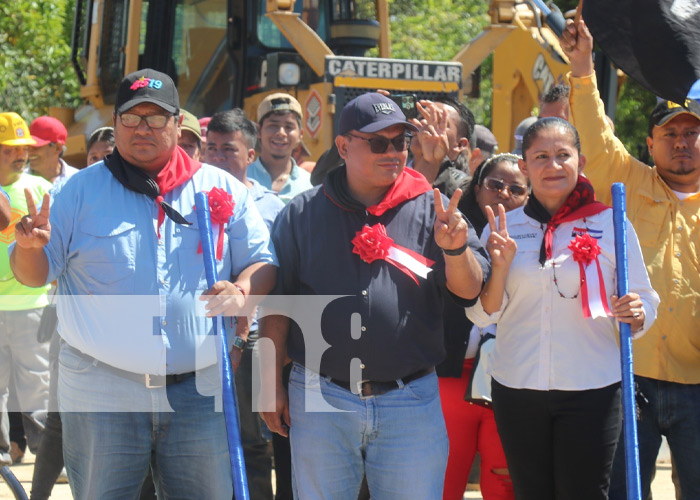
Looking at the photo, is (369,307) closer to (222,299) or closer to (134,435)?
(222,299)

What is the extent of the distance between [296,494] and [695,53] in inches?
88.6

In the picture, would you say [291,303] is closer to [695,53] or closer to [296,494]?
[296,494]

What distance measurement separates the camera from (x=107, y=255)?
13.5ft

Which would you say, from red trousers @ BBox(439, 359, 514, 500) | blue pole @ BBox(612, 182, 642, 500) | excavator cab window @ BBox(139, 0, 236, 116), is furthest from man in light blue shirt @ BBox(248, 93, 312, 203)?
excavator cab window @ BBox(139, 0, 236, 116)

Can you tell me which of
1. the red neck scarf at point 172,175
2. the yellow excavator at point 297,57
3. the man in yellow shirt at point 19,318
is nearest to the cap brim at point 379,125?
the red neck scarf at point 172,175

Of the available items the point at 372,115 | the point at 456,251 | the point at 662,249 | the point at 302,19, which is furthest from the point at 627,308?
the point at 302,19

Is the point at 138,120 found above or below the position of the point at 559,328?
above

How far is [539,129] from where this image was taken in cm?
458

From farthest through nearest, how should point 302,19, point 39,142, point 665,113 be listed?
point 302,19, point 39,142, point 665,113

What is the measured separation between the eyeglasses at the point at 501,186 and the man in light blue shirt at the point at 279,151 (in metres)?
1.53

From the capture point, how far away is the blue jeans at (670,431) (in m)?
4.73

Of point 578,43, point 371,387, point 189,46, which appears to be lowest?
point 371,387

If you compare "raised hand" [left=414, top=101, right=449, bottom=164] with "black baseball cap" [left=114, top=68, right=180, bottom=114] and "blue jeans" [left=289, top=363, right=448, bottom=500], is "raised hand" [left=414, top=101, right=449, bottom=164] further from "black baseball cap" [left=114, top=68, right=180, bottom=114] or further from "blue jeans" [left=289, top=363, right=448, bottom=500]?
"blue jeans" [left=289, top=363, right=448, bottom=500]

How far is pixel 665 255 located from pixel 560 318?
Answer: 0.75 metres
